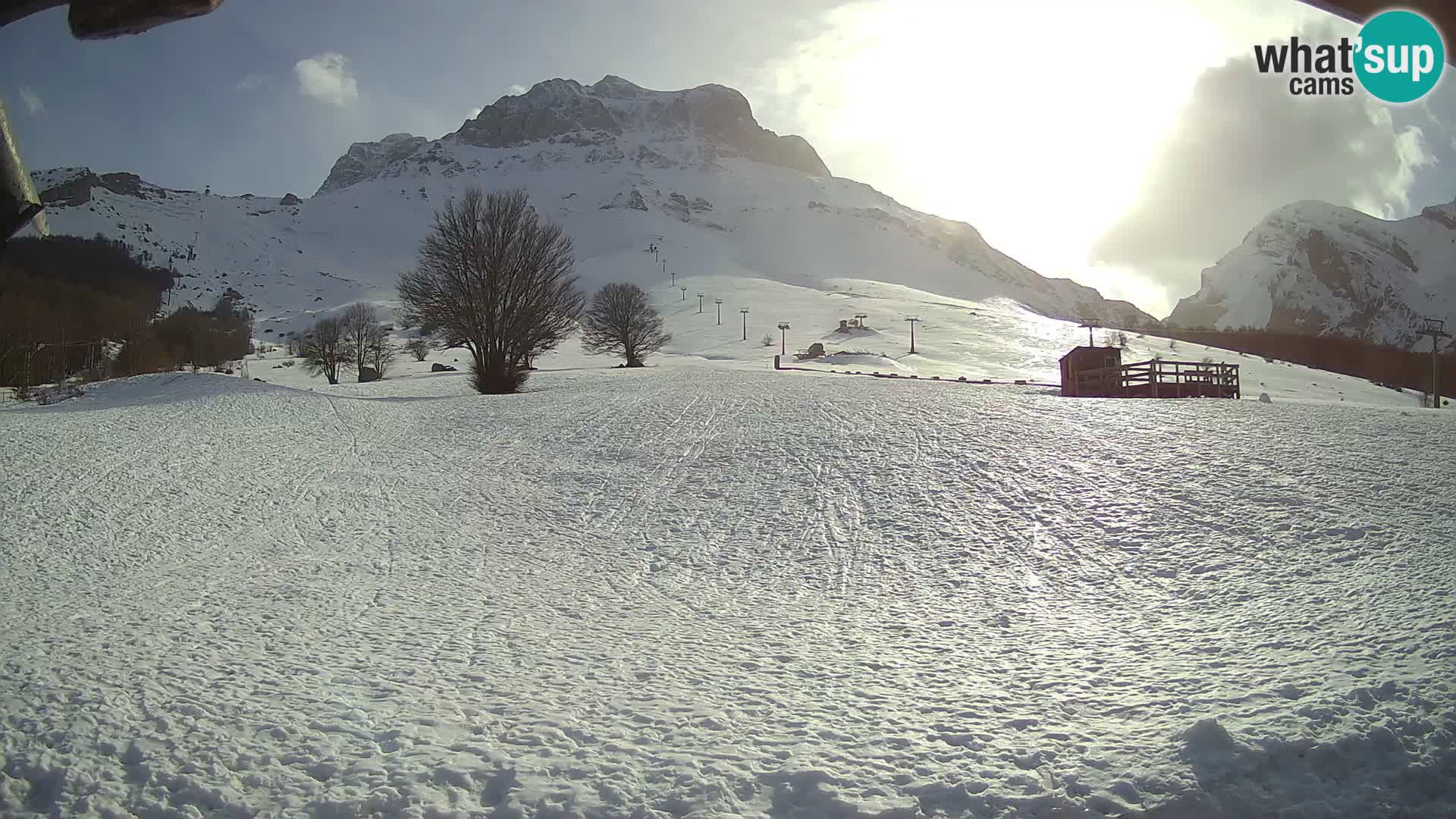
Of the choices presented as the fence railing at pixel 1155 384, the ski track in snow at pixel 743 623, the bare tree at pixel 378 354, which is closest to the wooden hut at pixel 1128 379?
the fence railing at pixel 1155 384

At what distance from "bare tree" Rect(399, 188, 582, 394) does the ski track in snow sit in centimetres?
1397

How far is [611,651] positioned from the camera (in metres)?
8.20

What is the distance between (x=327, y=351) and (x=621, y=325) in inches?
990

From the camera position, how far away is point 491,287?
31844 mm

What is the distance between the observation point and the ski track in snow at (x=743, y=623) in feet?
17.5

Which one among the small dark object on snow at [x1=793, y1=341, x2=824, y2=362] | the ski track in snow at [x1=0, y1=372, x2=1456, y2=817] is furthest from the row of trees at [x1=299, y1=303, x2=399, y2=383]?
the ski track in snow at [x1=0, y1=372, x2=1456, y2=817]

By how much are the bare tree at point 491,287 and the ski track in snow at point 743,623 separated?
14.0m

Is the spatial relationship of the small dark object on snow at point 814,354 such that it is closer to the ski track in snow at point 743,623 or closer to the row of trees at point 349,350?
the row of trees at point 349,350

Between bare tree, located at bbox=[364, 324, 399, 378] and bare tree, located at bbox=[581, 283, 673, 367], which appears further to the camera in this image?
bare tree, located at bbox=[364, 324, 399, 378]

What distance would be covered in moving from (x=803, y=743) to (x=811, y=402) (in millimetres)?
19328

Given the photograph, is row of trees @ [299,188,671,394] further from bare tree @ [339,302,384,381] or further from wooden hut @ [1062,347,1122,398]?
bare tree @ [339,302,384,381]

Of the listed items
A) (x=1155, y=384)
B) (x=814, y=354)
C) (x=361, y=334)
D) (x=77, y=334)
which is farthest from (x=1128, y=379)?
(x=361, y=334)

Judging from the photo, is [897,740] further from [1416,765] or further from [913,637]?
[1416,765]

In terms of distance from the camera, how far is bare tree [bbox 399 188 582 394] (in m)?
31.8
